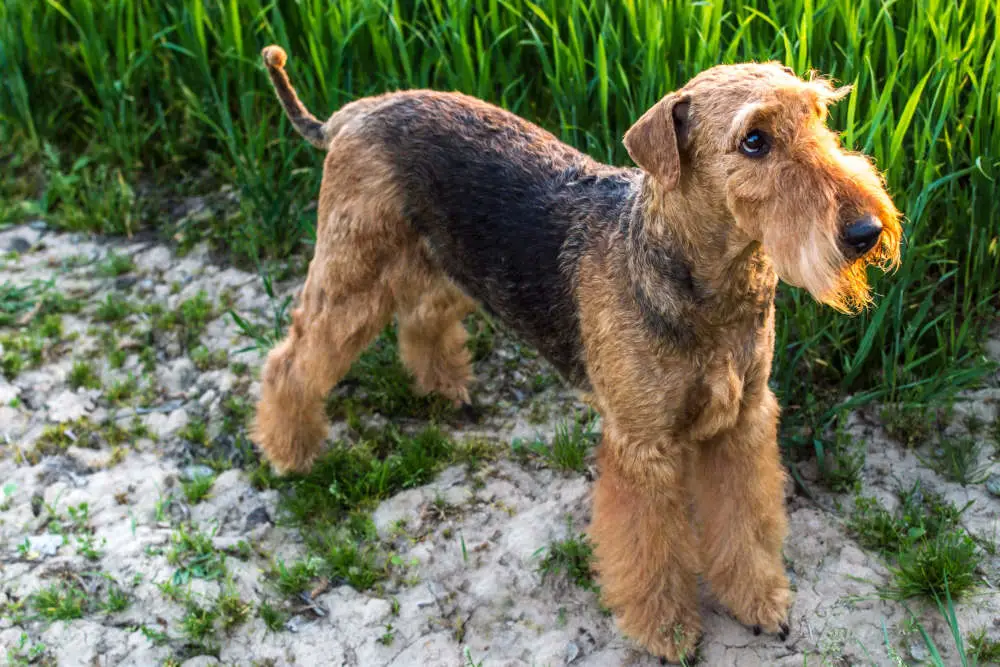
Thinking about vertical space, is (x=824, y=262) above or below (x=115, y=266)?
above

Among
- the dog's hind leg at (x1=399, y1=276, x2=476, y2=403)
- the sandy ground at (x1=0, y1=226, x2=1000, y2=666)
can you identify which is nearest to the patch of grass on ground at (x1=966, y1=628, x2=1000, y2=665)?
the sandy ground at (x1=0, y1=226, x2=1000, y2=666)

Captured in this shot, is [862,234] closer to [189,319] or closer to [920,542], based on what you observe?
[920,542]

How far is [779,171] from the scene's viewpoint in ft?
8.40

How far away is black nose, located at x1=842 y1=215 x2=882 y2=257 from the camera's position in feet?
7.98

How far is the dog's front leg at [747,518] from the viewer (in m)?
3.33

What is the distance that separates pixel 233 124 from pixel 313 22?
79cm

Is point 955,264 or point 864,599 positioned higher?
point 955,264

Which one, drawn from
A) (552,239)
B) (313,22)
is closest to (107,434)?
(313,22)

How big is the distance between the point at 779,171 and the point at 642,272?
579 millimetres

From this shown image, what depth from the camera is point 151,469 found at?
14.3ft

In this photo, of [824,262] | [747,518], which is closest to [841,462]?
[747,518]

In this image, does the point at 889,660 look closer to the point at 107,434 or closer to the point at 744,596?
the point at 744,596

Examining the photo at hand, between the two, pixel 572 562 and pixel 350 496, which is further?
pixel 350 496

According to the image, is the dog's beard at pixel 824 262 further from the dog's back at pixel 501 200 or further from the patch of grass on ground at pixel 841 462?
the patch of grass on ground at pixel 841 462
